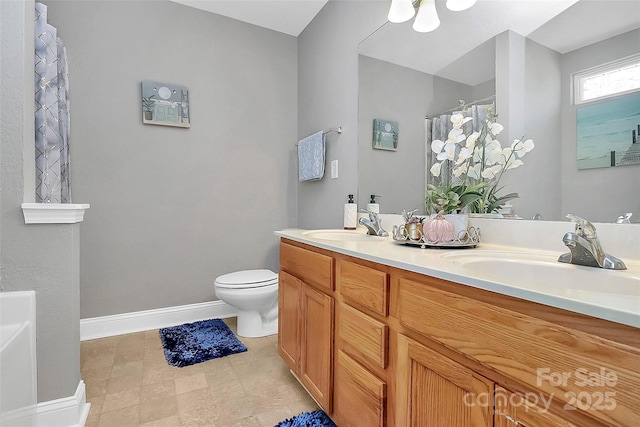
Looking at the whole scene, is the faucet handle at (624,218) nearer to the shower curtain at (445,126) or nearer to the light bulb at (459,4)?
the shower curtain at (445,126)

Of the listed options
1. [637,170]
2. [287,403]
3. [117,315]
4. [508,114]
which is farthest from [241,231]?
[637,170]

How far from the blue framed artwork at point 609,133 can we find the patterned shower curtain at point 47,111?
7.49 feet

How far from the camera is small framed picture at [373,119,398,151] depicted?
1.73 metres

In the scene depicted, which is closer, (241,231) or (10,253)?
(10,253)

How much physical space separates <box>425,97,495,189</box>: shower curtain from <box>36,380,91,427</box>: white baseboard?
6.09ft

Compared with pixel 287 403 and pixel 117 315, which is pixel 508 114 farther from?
pixel 117 315

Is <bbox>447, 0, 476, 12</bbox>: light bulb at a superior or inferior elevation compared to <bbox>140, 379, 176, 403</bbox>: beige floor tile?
superior

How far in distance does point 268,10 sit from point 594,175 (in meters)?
2.49

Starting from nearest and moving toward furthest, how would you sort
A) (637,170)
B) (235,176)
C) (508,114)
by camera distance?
1. (637,170)
2. (508,114)
3. (235,176)

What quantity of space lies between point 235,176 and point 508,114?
6.77 ft

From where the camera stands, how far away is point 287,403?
1480 millimetres

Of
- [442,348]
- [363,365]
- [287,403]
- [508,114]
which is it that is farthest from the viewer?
[287,403]

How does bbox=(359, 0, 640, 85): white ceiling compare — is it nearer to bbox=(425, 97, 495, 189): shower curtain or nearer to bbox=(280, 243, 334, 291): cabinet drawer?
bbox=(425, 97, 495, 189): shower curtain

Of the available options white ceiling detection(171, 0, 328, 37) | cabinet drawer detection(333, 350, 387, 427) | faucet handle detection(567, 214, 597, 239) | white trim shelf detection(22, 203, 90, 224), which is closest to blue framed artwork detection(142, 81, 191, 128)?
white ceiling detection(171, 0, 328, 37)
